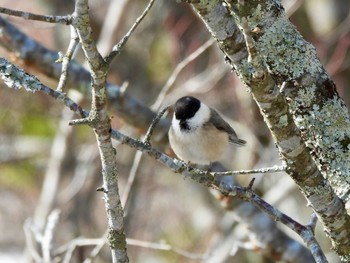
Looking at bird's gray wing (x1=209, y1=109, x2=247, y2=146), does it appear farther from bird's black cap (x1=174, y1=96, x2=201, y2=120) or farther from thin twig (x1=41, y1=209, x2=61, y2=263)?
thin twig (x1=41, y1=209, x2=61, y2=263)

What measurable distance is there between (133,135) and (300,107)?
2.98 m

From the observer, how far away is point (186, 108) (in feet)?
10.8

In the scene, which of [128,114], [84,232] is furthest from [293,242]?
[84,232]

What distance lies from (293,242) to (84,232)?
2.97 meters

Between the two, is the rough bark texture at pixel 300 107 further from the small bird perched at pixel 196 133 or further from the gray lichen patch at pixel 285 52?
the small bird perched at pixel 196 133

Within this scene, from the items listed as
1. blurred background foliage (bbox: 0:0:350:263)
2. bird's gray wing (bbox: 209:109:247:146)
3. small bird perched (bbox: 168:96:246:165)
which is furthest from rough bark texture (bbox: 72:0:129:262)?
Answer: blurred background foliage (bbox: 0:0:350:263)

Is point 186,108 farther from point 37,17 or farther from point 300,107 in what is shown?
point 37,17

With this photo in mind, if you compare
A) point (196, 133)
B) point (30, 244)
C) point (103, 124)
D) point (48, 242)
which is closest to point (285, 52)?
point (103, 124)

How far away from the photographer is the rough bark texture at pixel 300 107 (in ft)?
4.45

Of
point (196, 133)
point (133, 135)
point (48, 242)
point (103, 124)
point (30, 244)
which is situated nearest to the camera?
point (103, 124)

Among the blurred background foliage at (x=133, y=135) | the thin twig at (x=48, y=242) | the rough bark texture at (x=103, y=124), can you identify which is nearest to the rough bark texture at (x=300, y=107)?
the rough bark texture at (x=103, y=124)

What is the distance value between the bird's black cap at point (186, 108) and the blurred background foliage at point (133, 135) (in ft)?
3.29

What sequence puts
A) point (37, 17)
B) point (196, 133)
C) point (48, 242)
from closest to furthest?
1. point (37, 17)
2. point (48, 242)
3. point (196, 133)

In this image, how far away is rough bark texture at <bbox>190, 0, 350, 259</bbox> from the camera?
1.36 metres
